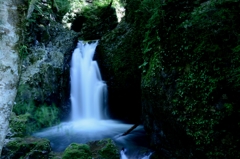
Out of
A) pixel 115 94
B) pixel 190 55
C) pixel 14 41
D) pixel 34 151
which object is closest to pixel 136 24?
pixel 115 94

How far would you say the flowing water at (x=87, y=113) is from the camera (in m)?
7.56

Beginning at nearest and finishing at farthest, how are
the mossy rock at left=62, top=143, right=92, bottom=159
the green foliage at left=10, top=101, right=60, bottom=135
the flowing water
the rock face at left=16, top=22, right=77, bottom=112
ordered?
1. the mossy rock at left=62, top=143, right=92, bottom=159
2. the flowing water
3. the green foliage at left=10, top=101, right=60, bottom=135
4. the rock face at left=16, top=22, right=77, bottom=112

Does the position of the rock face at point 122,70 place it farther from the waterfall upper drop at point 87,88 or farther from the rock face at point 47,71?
the rock face at point 47,71

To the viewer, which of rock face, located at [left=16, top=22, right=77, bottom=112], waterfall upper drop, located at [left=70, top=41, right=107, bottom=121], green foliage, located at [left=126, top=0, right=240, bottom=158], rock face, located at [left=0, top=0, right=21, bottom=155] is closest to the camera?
rock face, located at [left=0, top=0, right=21, bottom=155]

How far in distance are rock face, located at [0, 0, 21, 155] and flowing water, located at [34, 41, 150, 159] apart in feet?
18.5

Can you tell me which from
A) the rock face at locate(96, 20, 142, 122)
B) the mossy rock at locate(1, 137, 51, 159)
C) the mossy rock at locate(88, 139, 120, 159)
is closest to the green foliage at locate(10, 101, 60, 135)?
the mossy rock at locate(1, 137, 51, 159)

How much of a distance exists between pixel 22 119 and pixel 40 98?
1887 mm

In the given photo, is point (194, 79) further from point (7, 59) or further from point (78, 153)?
point (7, 59)

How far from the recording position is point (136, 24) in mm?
8422

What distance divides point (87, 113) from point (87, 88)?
1230 mm

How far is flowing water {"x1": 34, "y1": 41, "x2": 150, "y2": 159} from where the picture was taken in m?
7.56

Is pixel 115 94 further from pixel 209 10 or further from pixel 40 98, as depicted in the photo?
pixel 209 10

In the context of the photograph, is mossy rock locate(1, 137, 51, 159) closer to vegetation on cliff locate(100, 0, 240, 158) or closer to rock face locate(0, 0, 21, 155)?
vegetation on cliff locate(100, 0, 240, 158)

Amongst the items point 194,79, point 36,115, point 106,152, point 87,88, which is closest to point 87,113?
point 87,88
